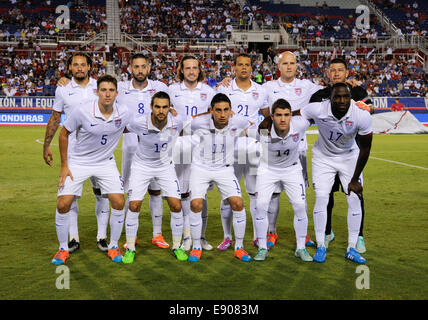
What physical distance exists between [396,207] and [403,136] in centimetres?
1494

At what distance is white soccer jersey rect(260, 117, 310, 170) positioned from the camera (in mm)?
6141

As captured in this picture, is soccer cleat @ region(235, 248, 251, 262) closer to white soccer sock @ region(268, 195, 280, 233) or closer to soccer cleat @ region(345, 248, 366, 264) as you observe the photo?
white soccer sock @ region(268, 195, 280, 233)

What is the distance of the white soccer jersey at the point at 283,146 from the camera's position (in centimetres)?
614

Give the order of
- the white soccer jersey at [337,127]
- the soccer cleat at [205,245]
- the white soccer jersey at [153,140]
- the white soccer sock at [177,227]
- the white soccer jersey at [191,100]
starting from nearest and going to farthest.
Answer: the white soccer jersey at [337,127] → the white soccer jersey at [153,140] → the white soccer sock at [177,227] → the soccer cleat at [205,245] → the white soccer jersey at [191,100]

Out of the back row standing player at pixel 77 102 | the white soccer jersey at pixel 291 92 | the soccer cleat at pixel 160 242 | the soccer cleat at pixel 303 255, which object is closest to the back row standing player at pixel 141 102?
the soccer cleat at pixel 160 242

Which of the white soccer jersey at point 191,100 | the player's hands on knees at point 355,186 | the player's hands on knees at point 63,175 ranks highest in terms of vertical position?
the white soccer jersey at point 191,100

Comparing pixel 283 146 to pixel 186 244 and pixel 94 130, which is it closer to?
pixel 186 244

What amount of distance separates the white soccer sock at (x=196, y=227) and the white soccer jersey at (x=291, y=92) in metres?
1.82

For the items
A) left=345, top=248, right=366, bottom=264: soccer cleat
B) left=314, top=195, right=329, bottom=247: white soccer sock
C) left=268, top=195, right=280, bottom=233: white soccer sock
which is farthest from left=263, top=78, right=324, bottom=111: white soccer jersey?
left=345, top=248, right=366, bottom=264: soccer cleat

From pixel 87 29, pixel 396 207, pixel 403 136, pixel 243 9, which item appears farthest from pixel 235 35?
pixel 396 207

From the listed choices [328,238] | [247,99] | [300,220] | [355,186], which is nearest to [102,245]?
[300,220]

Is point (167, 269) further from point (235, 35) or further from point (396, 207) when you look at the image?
point (235, 35)

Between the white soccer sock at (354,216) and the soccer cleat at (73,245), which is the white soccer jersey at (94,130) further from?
the white soccer sock at (354,216)

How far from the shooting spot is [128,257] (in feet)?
20.0
